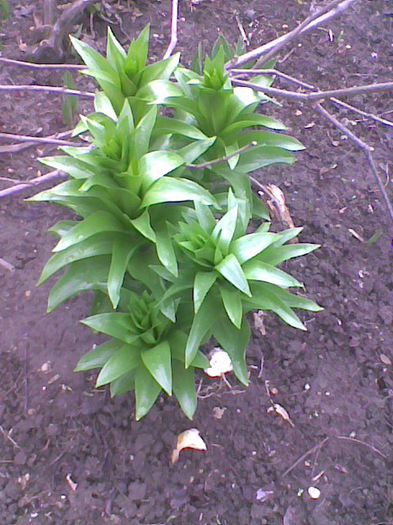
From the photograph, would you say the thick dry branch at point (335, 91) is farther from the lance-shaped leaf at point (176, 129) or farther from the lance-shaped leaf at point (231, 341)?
the lance-shaped leaf at point (231, 341)

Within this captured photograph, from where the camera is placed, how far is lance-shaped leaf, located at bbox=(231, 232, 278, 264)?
1634 mm

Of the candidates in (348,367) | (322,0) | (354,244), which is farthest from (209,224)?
(322,0)

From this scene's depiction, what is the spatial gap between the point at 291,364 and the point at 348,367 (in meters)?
0.21

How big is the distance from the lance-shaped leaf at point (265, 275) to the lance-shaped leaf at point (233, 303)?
2.4 inches

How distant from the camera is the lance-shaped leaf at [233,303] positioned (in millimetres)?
1570

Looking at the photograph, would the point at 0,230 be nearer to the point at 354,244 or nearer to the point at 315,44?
the point at 354,244

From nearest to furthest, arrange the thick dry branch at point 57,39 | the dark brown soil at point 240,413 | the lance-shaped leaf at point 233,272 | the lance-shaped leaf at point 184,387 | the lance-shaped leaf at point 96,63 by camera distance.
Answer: the lance-shaped leaf at point 233,272
the lance-shaped leaf at point 184,387
the dark brown soil at point 240,413
the lance-shaped leaf at point 96,63
the thick dry branch at point 57,39

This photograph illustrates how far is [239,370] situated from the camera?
173 cm

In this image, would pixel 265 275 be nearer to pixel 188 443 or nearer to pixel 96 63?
pixel 188 443

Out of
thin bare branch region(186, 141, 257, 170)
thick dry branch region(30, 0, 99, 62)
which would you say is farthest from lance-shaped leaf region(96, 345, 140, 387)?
thick dry branch region(30, 0, 99, 62)

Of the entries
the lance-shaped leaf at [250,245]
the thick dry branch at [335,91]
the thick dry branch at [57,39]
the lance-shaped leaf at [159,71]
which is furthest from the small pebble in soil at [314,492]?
the thick dry branch at [57,39]

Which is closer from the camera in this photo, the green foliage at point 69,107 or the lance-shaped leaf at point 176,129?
the lance-shaped leaf at point 176,129

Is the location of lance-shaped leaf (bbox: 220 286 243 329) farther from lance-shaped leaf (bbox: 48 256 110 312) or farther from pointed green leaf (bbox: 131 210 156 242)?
lance-shaped leaf (bbox: 48 256 110 312)

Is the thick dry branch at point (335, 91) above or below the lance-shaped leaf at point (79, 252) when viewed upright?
above
